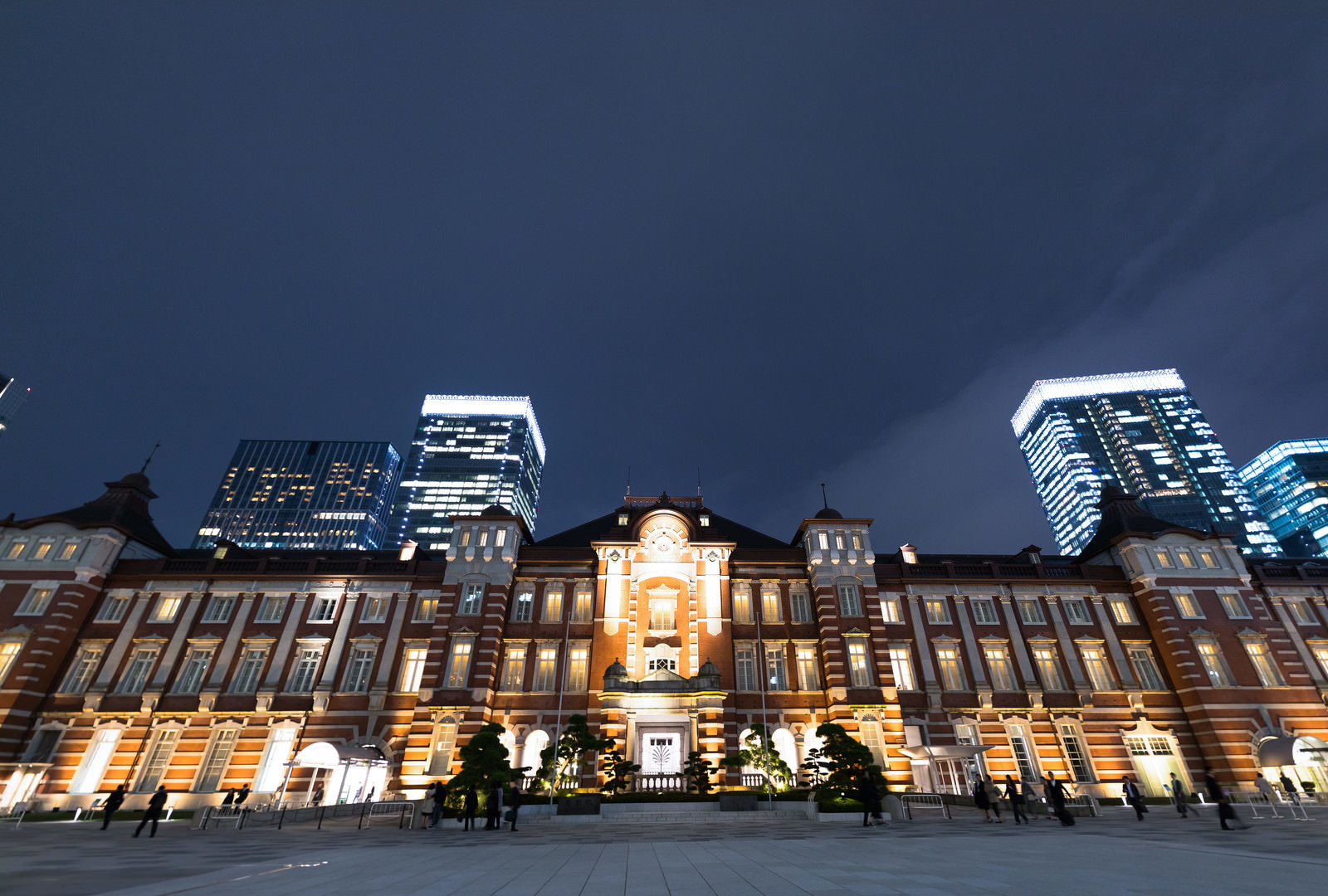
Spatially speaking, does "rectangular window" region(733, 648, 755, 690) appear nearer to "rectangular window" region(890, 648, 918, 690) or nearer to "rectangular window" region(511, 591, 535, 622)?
"rectangular window" region(890, 648, 918, 690)

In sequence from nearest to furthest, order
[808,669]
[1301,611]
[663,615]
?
[808,669] < [663,615] < [1301,611]

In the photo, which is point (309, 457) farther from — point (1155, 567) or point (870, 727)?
point (1155, 567)

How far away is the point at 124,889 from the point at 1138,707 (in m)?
46.7

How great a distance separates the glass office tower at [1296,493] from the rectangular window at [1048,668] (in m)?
126

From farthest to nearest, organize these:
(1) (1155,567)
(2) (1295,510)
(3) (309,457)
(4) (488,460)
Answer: (3) (309,457) < (4) (488,460) < (2) (1295,510) < (1) (1155,567)

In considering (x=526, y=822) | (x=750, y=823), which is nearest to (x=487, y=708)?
(x=526, y=822)

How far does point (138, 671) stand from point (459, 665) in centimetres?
1995

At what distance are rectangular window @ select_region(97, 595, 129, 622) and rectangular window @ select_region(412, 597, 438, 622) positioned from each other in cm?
1840

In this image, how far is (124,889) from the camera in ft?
30.2

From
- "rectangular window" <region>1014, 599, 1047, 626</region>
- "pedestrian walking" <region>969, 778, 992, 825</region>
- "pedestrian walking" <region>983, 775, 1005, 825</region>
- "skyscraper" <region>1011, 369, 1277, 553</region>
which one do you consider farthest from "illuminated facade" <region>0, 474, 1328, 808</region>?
"skyscraper" <region>1011, 369, 1277, 553</region>

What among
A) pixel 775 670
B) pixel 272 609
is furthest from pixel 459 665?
pixel 775 670

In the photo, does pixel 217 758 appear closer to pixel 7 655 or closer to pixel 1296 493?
pixel 7 655

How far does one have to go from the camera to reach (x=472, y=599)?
3741 cm

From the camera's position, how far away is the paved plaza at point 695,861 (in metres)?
8.58
